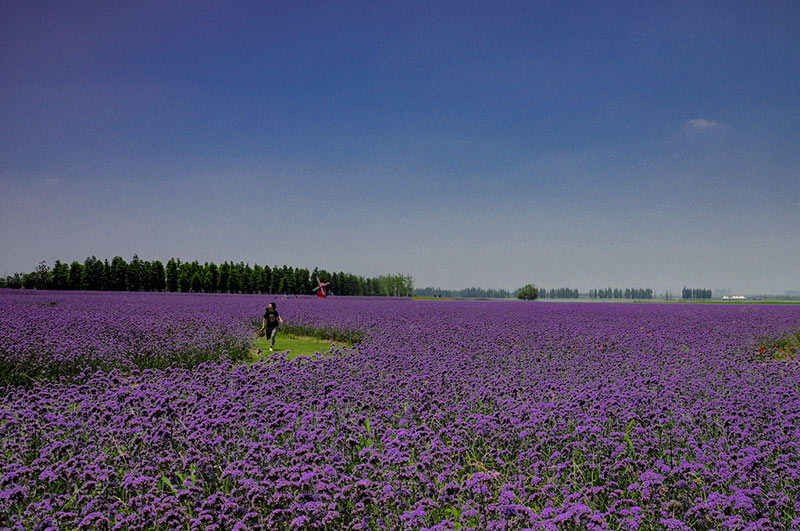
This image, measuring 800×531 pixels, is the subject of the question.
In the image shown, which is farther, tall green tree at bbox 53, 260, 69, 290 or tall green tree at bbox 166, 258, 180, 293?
tall green tree at bbox 166, 258, 180, 293

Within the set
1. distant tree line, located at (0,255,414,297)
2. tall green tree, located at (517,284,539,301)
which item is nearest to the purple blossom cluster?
distant tree line, located at (0,255,414,297)

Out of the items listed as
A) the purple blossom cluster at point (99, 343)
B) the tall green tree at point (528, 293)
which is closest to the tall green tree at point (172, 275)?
the purple blossom cluster at point (99, 343)

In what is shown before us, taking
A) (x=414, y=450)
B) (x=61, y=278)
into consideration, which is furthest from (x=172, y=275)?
(x=414, y=450)

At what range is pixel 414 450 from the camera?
3.67 metres

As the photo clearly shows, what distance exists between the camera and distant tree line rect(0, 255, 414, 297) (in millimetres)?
60469

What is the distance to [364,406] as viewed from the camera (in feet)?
15.1

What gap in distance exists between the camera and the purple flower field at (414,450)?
2.71 meters

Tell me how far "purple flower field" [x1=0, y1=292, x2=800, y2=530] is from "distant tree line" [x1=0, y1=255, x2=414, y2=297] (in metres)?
65.4

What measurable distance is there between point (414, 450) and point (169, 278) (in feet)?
236

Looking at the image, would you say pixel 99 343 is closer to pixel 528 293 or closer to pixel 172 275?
pixel 172 275

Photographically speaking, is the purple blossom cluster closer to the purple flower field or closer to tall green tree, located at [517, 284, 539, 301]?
the purple flower field

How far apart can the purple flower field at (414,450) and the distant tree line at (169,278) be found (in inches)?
2574

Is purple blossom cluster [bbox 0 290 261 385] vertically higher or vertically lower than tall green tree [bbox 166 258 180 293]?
lower

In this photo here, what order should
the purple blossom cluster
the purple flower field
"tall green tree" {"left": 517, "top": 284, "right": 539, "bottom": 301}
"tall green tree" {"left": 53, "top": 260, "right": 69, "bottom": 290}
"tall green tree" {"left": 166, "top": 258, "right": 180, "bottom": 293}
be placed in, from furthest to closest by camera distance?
"tall green tree" {"left": 517, "top": 284, "right": 539, "bottom": 301} → "tall green tree" {"left": 166, "top": 258, "right": 180, "bottom": 293} → "tall green tree" {"left": 53, "top": 260, "right": 69, "bottom": 290} → the purple blossom cluster → the purple flower field
